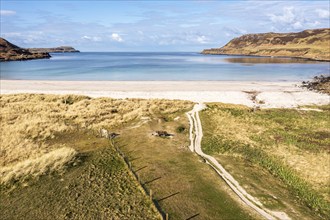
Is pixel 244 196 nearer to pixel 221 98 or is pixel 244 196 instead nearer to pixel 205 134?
pixel 205 134

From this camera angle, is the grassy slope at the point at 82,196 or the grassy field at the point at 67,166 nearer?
the grassy slope at the point at 82,196

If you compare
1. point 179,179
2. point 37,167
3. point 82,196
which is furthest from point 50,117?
point 179,179

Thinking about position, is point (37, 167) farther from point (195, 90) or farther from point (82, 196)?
point (195, 90)

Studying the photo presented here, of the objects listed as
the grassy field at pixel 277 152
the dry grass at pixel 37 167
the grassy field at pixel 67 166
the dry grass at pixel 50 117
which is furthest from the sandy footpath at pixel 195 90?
the dry grass at pixel 37 167

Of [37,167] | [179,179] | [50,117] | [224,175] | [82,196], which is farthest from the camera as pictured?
[50,117]

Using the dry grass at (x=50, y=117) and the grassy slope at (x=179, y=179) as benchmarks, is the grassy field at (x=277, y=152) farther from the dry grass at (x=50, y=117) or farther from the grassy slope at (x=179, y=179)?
the dry grass at (x=50, y=117)

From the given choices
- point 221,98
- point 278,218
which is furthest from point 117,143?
point 221,98
